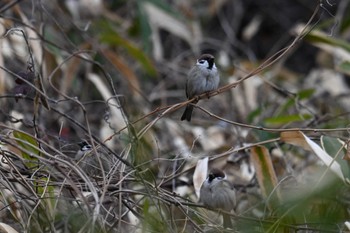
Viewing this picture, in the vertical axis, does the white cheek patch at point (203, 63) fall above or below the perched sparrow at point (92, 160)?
above

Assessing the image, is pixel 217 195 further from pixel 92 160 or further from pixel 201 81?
pixel 92 160

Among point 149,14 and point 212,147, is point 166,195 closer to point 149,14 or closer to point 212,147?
point 212,147

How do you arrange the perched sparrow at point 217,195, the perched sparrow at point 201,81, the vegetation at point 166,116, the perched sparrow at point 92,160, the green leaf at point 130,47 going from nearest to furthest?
the vegetation at point 166,116
the perched sparrow at point 92,160
the perched sparrow at point 217,195
the perched sparrow at point 201,81
the green leaf at point 130,47

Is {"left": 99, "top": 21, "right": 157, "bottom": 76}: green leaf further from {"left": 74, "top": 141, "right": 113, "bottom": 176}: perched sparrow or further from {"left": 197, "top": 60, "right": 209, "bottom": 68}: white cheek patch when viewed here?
{"left": 74, "top": 141, "right": 113, "bottom": 176}: perched sparrow

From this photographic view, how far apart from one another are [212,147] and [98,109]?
4.79 ft

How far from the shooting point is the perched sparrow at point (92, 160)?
11.9ft

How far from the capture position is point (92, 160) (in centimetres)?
398

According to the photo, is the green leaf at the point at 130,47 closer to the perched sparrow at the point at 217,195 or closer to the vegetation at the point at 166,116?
the vegetation at the point at 166,116

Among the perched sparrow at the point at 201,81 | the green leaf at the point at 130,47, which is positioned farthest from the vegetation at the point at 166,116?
the perched sparrow at the point at 201,81

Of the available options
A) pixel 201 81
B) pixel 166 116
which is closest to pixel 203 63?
pixel 201 81

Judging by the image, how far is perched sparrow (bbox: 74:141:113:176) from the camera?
143 inches

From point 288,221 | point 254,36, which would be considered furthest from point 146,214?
point 254,36

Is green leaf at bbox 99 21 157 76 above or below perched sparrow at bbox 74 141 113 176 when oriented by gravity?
above

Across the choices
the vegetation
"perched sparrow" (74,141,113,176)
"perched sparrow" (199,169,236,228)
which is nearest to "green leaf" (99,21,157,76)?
the vegetation
